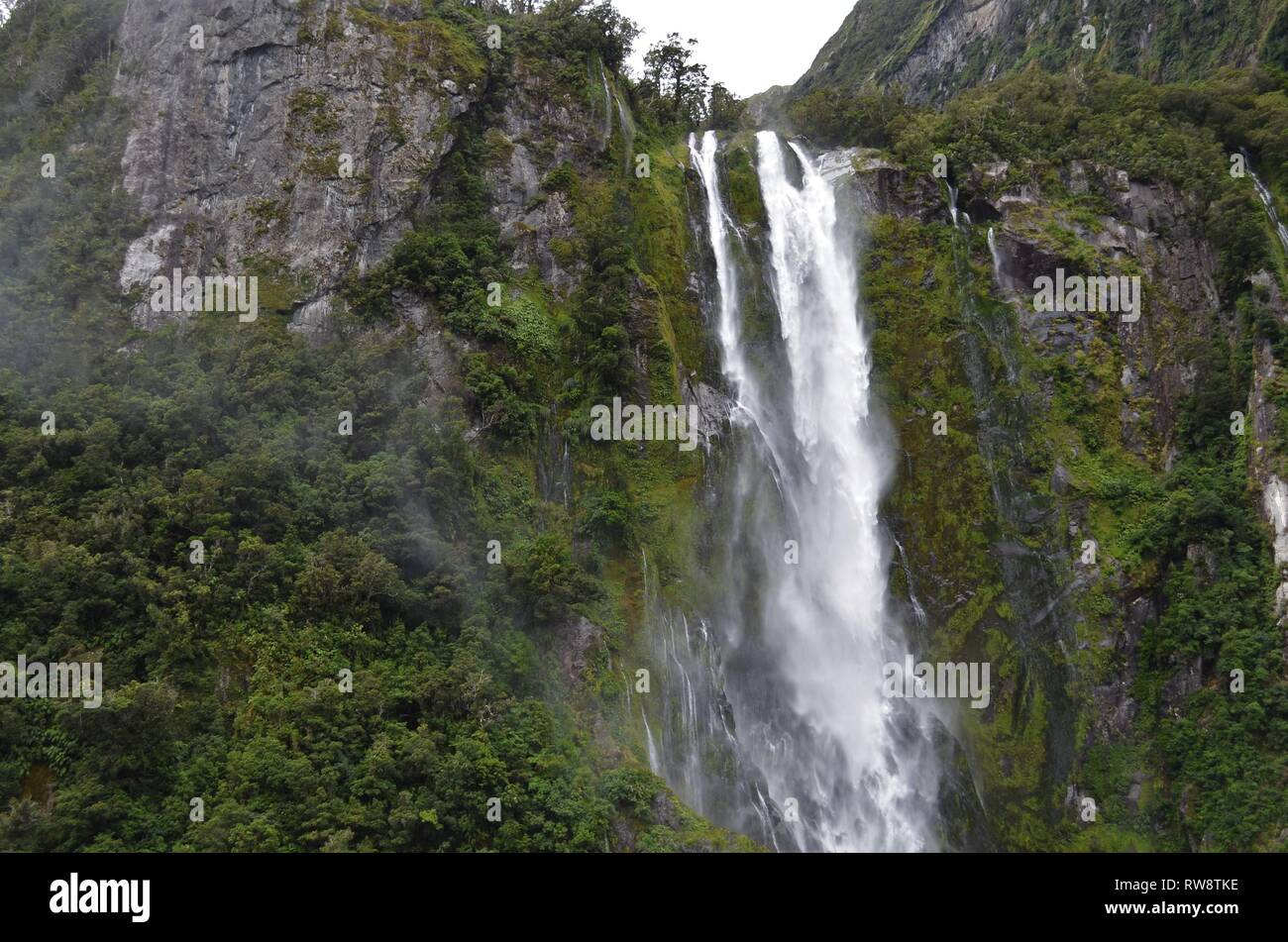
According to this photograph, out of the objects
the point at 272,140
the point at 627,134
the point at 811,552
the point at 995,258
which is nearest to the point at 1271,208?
the point at 995,258

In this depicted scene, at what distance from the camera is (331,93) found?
86.3 feet

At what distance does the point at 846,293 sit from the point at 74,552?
2427 cm

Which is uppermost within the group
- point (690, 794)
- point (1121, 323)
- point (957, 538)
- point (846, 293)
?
point (846, 293)

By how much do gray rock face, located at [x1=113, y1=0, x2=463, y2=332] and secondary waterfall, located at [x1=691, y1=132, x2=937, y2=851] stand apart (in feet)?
35.8

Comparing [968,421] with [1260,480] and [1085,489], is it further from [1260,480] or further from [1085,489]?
[1260,480]

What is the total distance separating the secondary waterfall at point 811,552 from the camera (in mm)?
22125

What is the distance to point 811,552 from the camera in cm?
2550

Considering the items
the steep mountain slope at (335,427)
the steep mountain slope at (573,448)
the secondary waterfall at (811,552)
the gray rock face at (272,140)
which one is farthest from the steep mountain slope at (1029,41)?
the gray rock face at (272,140)

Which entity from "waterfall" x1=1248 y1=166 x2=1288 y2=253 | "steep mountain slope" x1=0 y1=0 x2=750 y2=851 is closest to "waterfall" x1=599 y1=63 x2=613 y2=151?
"steep mountain slope" x1=0 y1=0 x2=750 y2=851

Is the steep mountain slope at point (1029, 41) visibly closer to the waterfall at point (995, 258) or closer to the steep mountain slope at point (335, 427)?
the waterfall at point (995, 258)

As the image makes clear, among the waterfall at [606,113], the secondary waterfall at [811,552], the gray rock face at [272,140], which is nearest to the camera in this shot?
the secondary waterfall at [811,552]

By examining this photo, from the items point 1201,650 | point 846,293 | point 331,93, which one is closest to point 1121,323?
point 846,293

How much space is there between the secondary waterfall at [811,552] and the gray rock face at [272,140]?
35.8 feet

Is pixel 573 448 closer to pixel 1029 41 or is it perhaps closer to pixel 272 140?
pixel 272 140
